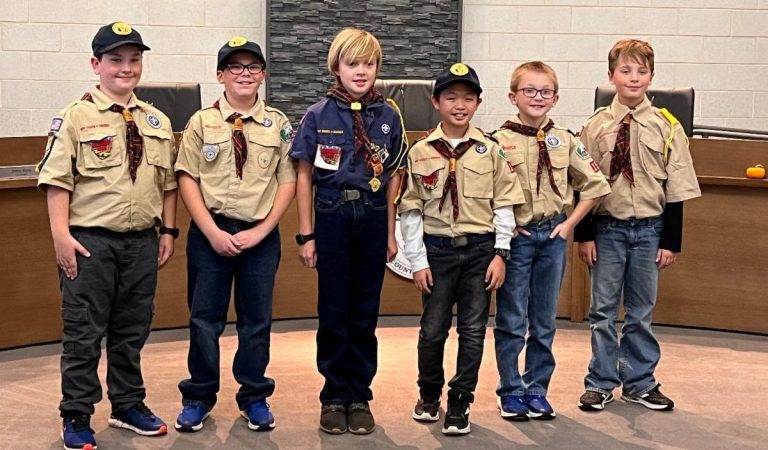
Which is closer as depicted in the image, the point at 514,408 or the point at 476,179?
the point at 476,179

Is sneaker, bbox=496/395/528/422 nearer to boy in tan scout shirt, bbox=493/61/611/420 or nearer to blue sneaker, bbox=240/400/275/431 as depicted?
boy in tan scout shirt, bbox=493/61/611/420

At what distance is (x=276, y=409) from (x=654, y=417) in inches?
49.1

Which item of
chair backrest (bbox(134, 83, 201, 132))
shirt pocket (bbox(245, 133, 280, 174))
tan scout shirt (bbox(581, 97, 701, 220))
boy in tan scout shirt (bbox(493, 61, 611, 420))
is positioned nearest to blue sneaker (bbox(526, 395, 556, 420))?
boy in tan scout shirt (bbox(493, 61, 611, 420))

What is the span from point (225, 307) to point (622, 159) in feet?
4.53

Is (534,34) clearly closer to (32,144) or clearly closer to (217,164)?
(32,144)

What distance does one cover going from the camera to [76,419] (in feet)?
10.4

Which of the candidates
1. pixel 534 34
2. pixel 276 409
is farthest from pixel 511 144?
pixel 534 34

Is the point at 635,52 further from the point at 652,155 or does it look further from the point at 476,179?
the point at 476,179

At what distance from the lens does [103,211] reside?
122 inches

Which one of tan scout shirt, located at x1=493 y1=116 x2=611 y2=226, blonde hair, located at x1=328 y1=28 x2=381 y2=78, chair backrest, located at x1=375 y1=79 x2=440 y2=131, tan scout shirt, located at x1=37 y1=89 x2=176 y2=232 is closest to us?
tan scout shirt, located at x1=37 y1=89 x2=176 y2=232

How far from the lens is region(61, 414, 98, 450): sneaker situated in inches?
123

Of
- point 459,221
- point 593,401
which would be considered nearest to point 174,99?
point 459,221

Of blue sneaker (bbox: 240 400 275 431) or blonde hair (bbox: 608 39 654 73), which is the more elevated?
blonde hair (bbox: 608 39 654 73)

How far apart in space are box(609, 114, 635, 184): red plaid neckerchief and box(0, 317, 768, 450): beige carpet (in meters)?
0.78
